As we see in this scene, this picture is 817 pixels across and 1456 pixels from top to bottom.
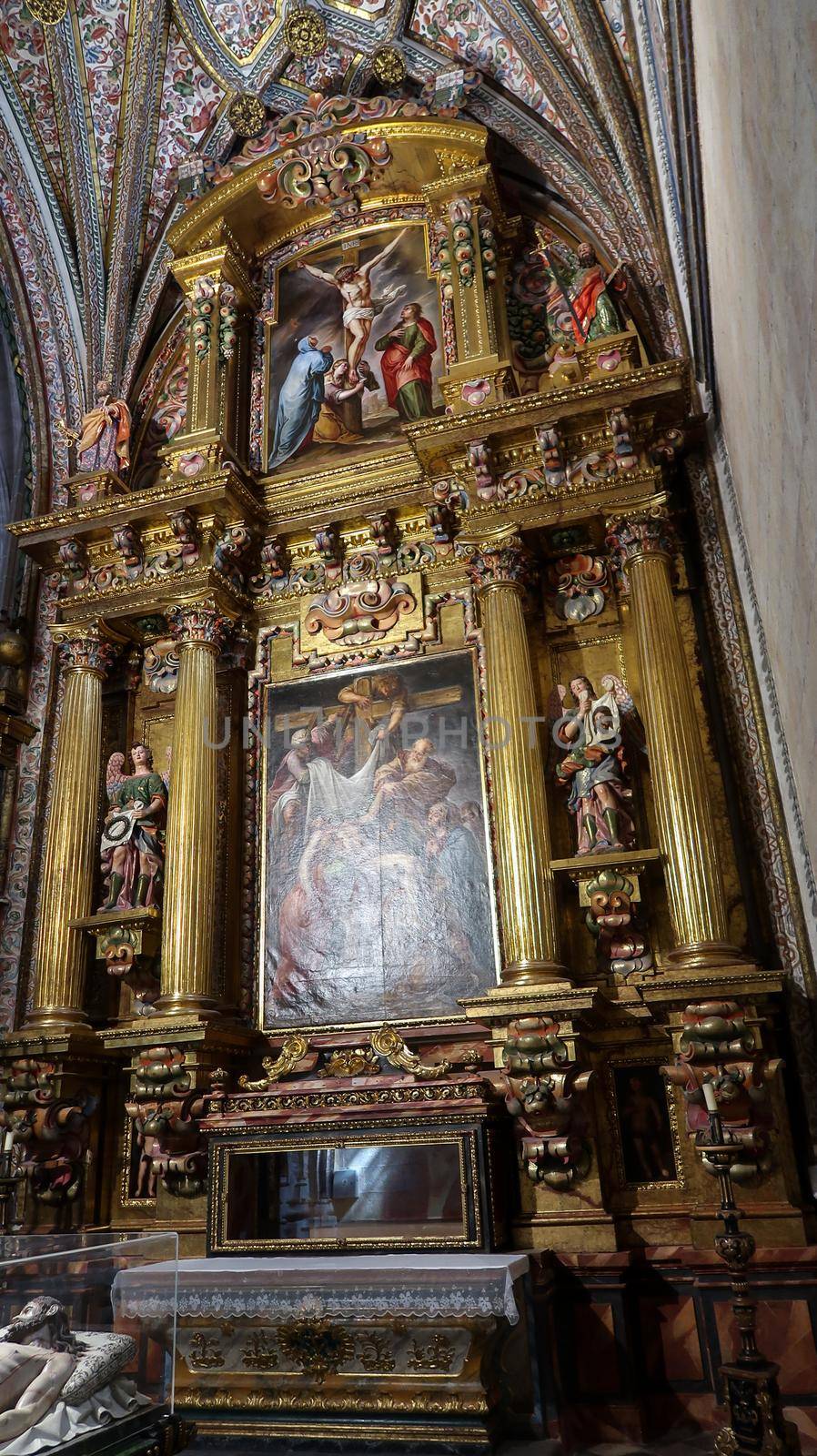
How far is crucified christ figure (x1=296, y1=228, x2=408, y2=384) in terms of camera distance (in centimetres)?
984

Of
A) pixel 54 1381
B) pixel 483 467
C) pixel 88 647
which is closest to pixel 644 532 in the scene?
pixel 483 467

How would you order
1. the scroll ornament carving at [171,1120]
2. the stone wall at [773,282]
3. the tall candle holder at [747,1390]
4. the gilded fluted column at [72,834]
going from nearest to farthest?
the stone wall at [773,282]
the tall candle holder at [747,1390]
the scroll ornament carving at [171,1120]
the gilded fluted column at [72,834]

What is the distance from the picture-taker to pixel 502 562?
810cm

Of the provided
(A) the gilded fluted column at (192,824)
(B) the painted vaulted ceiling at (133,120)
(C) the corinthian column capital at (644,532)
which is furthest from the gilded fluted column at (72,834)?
(C) the corinthian column capital at (644,532)

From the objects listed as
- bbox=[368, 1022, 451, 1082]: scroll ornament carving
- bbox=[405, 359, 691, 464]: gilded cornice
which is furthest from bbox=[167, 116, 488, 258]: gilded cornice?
bbox=[368, 1022, 451, 1082]: scroll ornament carving

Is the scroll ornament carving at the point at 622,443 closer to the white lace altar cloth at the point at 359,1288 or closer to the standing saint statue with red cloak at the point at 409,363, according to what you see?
the standing saint statue with red cloak at the point at 409,363

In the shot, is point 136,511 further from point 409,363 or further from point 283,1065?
point 283,1065

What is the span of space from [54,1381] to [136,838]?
5.22 meters

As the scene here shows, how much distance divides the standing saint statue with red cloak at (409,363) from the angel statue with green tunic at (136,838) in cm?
373

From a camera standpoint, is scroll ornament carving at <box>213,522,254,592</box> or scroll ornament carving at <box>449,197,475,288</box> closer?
scroll ornament carving at <box>213,522,254,592</box>

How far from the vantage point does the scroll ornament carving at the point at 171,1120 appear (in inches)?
282

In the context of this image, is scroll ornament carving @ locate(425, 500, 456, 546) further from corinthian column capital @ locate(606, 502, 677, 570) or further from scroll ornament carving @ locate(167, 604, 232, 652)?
scroll ornament carving @ locate(167, 604, 232, 652)

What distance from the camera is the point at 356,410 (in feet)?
31.7

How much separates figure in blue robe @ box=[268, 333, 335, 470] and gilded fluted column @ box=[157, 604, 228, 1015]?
1.91 m
